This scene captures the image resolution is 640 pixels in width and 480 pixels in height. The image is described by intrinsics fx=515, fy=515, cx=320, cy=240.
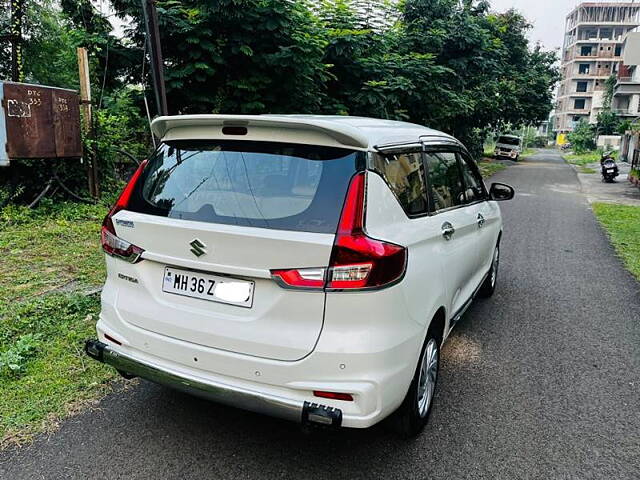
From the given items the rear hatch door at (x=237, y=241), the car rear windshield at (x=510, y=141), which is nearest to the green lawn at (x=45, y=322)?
the rear hatch door at (x=237, y=241)

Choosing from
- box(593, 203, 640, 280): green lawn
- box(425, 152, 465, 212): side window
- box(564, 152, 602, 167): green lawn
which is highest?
box(425, 152, 465, 212): side window

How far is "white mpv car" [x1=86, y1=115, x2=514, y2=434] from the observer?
7.67 feet

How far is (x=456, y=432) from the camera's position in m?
3.03

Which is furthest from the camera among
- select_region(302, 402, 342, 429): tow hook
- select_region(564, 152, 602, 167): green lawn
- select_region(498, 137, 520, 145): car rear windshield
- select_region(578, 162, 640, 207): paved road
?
select_region(498, 137, 520, 145): car rear windshield

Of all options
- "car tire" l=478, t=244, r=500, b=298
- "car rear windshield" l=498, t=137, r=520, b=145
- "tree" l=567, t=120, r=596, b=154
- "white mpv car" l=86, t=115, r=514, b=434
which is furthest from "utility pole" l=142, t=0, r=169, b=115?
"tree" l=567, t=120, r=596, b=154

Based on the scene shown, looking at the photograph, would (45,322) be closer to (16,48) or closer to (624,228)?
(16,48)

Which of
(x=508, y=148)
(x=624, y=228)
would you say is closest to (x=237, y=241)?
(x=624, y=228)

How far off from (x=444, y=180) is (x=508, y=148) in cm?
3651

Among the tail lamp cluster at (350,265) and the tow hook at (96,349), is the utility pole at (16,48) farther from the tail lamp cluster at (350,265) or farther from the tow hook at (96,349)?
the tail lamp cluster at (350,265)

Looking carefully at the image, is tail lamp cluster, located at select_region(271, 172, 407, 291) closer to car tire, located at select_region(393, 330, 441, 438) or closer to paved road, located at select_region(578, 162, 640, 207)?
car tire, located at select_region(393, 330, 441, 438)

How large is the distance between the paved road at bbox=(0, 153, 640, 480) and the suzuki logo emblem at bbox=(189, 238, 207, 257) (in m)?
1.12

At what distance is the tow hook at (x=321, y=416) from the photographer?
7.54ft

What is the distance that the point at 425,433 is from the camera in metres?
3.02

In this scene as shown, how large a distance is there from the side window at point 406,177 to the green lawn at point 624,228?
15.6 feet
